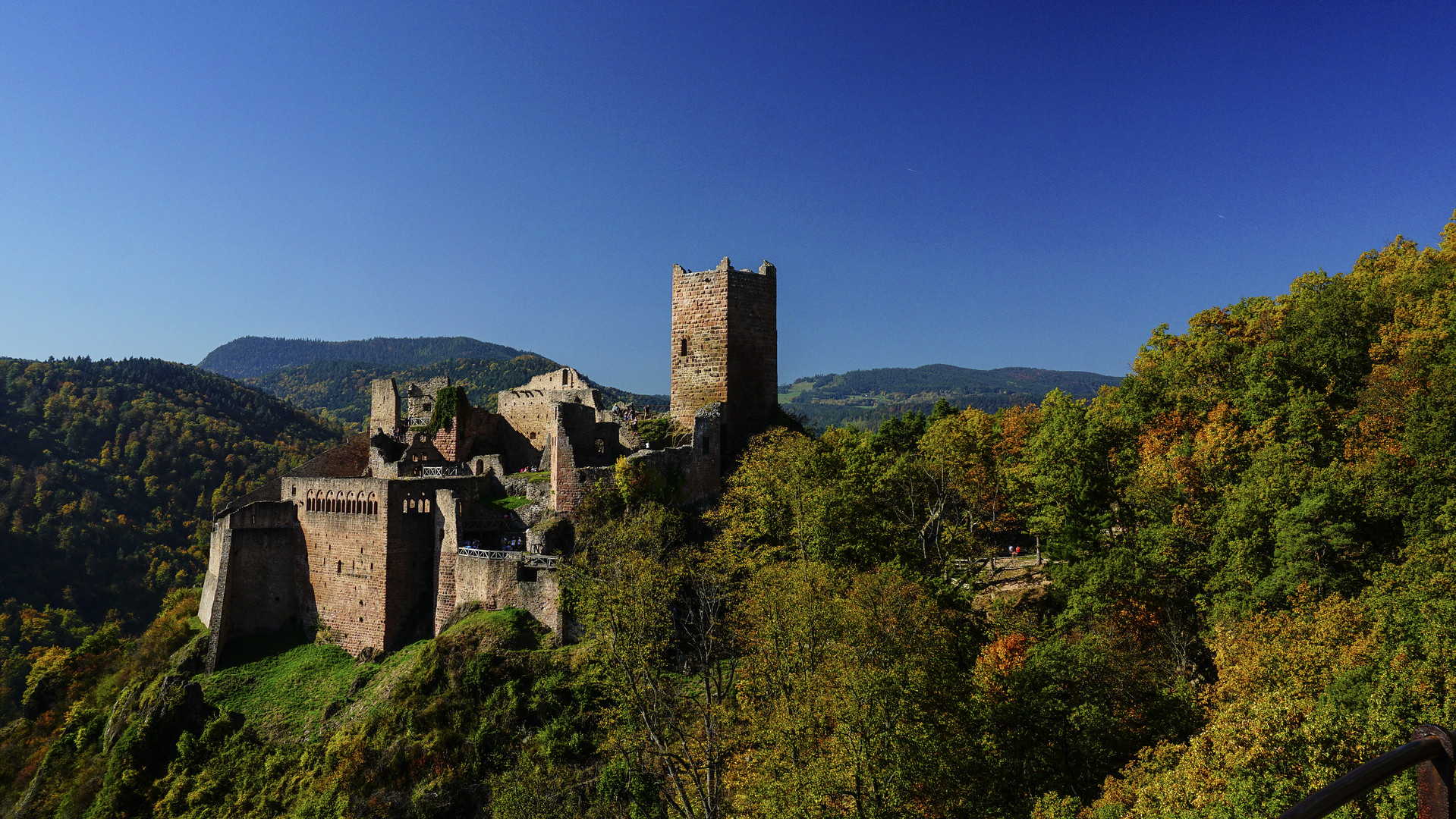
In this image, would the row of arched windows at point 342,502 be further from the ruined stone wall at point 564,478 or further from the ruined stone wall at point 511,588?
the ruined stone wall at point 564,478

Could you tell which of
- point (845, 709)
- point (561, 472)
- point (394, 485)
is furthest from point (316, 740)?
point (845, 709)

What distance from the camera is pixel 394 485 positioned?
31.9 metres

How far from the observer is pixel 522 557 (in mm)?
29516

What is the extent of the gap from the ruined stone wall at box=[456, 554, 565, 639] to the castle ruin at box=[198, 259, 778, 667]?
0.05 m

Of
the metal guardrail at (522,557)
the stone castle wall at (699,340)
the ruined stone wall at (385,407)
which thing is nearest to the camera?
the metal guardrail at (522,557)

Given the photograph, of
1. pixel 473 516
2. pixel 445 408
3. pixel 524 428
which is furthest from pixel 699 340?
pixel 445 408

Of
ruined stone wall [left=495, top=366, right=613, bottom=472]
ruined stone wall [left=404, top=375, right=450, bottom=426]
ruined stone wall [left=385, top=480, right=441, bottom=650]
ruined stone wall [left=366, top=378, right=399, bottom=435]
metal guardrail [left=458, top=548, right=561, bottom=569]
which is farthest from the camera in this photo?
ruined stone wall [left=366, top=378, right=399, bottom=435]

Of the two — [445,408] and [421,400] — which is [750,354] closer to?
[445,408]

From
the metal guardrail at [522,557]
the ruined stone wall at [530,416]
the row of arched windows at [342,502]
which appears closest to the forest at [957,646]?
the metal guardrail at [522,557]

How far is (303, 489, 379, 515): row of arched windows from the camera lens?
1281 inches

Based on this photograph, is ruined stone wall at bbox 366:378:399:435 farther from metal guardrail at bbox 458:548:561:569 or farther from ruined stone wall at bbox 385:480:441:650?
metal guardrail at bbox 458:548:561:569

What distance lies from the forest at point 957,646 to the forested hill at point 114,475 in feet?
135

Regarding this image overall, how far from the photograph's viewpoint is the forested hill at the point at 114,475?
7275 centimetres

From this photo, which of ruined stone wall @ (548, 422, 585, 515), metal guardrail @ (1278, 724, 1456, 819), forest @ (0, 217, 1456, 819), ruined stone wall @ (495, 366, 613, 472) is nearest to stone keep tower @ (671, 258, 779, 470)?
forest @ (0, 217, 1456, 819)
